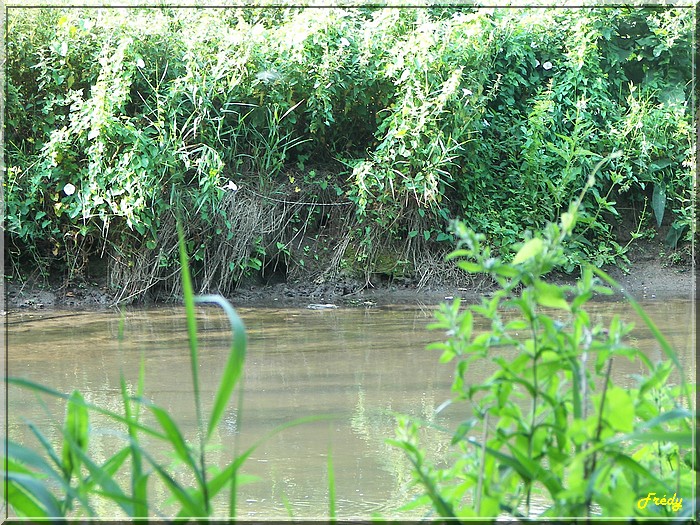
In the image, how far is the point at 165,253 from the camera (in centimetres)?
596

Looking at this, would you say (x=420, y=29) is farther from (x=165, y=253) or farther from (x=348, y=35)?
(x=165, y=253)

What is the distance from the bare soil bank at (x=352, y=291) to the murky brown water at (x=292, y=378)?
1.15 ft

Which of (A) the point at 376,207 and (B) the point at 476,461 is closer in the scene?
(B) the point at 476,461

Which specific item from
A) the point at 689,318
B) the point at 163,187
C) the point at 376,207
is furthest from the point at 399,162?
the point at 689,318

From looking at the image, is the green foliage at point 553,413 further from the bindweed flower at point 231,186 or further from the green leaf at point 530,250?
the bindweed flower at point 231,186

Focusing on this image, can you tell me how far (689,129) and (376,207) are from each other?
2.68 metres

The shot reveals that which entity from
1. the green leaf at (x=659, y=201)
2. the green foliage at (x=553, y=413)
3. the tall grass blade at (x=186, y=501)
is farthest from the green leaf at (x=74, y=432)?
the green leaf at (x=659, y=201)

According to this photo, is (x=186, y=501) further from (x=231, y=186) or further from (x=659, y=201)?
(x=659, y=201)

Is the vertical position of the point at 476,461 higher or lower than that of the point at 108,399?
higher

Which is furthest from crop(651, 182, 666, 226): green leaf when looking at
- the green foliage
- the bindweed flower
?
the green foliage

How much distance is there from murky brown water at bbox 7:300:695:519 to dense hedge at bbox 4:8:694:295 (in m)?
0.77

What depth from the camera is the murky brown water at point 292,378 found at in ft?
8.25

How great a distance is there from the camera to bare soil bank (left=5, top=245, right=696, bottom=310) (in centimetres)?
596
